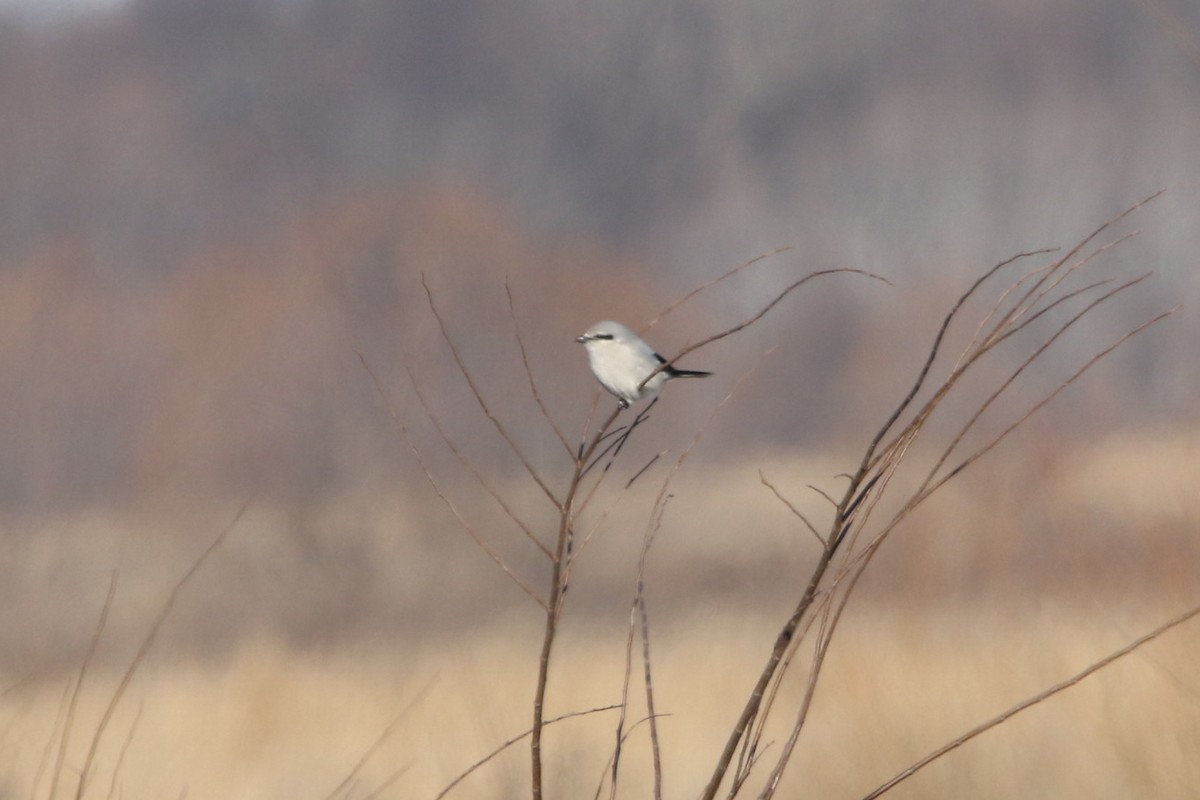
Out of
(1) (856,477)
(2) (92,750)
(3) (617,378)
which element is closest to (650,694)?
(1) (856,477)

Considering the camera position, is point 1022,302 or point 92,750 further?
point 92,750

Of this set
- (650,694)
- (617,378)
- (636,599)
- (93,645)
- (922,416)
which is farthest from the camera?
(617,378)

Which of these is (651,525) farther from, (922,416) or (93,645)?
(93,645)

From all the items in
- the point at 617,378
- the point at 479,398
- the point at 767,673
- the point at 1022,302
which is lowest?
the point at 767,673

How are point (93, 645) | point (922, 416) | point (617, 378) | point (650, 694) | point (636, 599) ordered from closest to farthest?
point (922, 416) < point (650, 694) < point (636, 599) < point (93, 645) < point (617, 378)

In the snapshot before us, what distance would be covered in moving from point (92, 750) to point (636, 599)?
584 millimetres

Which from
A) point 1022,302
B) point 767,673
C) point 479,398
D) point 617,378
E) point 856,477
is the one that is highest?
point 617,378

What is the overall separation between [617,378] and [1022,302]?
63.6 inches

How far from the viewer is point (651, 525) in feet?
3.46

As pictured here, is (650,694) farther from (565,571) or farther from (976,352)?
(976,352)

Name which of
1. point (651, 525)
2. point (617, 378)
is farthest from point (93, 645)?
point (617, 378)

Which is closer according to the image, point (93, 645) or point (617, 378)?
point (93, 645)

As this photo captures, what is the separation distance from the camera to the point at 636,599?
1052mm

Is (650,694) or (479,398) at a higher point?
(479,398)
